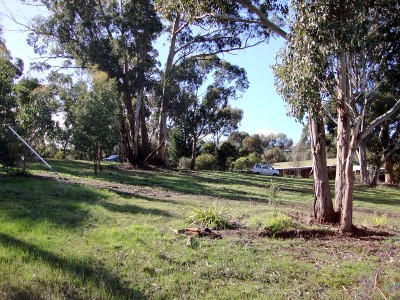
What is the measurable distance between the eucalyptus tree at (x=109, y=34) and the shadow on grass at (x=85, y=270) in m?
19.2

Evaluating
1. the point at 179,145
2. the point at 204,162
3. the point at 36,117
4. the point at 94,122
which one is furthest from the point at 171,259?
the point at 179,145

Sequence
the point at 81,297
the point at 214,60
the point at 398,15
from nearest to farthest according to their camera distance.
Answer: the point at 81,297, the point at 398,15, the point at 214,60

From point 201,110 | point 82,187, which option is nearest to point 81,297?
point 82,187

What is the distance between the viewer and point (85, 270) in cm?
474

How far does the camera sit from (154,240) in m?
6.32

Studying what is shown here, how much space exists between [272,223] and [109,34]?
2111cm

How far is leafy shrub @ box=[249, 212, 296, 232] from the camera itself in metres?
7.58

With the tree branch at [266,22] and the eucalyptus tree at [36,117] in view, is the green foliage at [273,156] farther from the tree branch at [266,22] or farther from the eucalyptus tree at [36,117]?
the tree branch at [266,22]

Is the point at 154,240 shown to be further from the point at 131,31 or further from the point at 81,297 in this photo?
the point at 131,31

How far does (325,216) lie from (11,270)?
7016 mm

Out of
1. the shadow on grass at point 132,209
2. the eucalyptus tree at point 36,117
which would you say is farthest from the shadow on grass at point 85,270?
the eucalyptus tree at point 36,117

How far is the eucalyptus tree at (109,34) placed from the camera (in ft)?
77.3

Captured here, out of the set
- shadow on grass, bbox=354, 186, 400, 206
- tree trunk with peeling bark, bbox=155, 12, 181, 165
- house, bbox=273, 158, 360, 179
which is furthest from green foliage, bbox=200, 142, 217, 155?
shadow on grass, bbox=354, 186, 400, 206

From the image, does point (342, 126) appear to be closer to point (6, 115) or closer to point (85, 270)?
point (85, 270)
